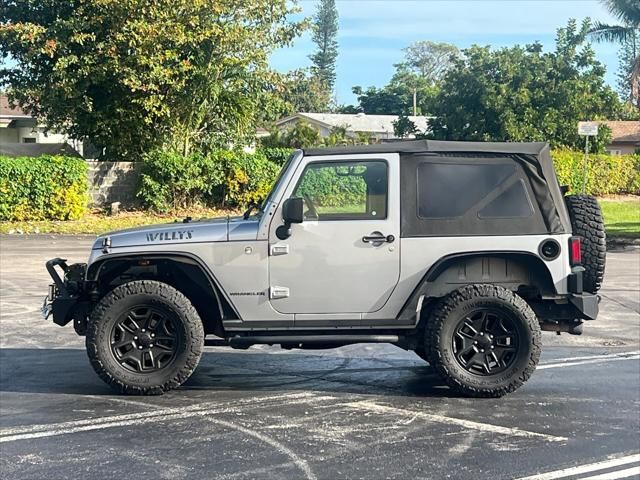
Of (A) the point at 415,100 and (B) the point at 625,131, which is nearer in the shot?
(B) the point at 625,131

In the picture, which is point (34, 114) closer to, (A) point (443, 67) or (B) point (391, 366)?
(B) point (391, 366)

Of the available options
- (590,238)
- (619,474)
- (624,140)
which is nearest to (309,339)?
(590,238)

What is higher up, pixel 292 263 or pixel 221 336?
pixel 292 263

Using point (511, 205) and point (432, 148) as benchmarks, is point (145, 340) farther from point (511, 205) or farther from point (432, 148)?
point (511, 205)

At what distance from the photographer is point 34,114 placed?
1115 inches

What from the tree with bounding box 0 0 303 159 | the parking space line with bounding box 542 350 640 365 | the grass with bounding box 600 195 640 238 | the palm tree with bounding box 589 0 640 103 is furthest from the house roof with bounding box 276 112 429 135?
the parking space line with bounding box 542 350 640 365

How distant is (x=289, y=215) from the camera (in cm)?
654

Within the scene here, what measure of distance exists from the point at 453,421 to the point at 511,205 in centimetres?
184

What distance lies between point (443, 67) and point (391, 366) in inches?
4359

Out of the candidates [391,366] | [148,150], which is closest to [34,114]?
[148,150]

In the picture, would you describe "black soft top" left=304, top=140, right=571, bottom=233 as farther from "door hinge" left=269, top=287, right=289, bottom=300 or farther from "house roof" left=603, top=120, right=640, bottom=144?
"house roof" left=603, top=120, right=640, bottom=144

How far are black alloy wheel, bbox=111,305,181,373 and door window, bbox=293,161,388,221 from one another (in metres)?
1.48

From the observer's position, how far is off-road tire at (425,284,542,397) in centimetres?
671

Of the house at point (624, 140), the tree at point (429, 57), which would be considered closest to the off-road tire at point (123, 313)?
the house at point (624, 140)
